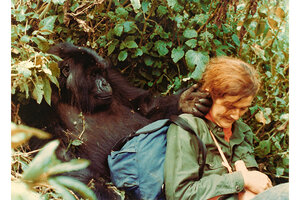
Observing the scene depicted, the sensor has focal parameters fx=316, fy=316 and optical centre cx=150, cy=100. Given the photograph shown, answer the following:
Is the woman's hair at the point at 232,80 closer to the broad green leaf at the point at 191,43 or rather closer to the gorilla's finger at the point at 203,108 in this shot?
the gorilla's finger at the point at 203,108

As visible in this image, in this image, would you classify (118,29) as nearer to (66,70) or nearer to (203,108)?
(66,70)

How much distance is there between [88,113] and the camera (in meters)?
1.84

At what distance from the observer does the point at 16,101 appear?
58.9 inches

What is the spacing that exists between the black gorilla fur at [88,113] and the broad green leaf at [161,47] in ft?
0.96

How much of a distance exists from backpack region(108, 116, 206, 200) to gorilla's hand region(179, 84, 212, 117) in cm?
20

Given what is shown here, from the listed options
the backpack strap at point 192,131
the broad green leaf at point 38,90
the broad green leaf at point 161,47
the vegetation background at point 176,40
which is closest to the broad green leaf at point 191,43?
the vegetation background at point 176,40

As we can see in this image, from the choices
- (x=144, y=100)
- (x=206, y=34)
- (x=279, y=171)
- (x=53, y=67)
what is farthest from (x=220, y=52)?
(x=53, y=67)

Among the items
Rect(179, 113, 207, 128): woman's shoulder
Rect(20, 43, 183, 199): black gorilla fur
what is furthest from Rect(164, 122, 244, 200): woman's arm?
Rect(20, 43, 183, 199): black gorilla fur

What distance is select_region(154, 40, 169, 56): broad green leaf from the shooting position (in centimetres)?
201

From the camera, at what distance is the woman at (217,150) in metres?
1.34

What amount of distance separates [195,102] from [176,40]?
1.88 feet

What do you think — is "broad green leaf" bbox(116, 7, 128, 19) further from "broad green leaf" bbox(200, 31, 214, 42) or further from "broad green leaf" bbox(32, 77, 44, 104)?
"broad green leaf" bbox(32, 77, 44, 104)

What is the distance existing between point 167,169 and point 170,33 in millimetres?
1016

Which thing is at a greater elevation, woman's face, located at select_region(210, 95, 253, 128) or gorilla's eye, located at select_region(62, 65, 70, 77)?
gorilla's eye, located at select_region(62, 65, 70, 77)
